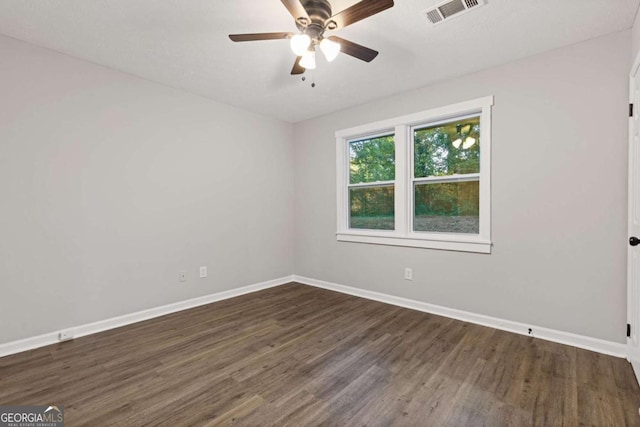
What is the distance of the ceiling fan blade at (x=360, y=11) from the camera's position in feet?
5.39

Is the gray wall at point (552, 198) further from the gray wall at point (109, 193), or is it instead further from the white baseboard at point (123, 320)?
the gray wall at point (109, 193)

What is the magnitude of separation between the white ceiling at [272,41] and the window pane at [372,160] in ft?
2.66

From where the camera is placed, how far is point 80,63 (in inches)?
108

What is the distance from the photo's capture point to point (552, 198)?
2625mm

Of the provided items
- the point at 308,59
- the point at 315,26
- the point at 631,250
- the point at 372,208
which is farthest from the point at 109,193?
the point at 631,250

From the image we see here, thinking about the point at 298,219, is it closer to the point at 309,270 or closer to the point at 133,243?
the point at 309,270

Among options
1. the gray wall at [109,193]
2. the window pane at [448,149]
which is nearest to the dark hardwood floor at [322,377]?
the gray wall at [109,193]

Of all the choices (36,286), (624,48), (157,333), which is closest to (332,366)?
(157,333)

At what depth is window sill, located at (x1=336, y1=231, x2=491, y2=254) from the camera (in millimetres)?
3034

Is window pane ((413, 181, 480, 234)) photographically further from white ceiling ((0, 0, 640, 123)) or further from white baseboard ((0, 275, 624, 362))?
white ceiling ((0, 0, 640, 123))

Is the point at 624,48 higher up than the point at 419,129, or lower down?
higher up

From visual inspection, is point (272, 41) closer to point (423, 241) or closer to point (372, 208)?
point (372, 208)

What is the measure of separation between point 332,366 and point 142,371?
138cm

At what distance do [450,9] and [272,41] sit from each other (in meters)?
1.36
